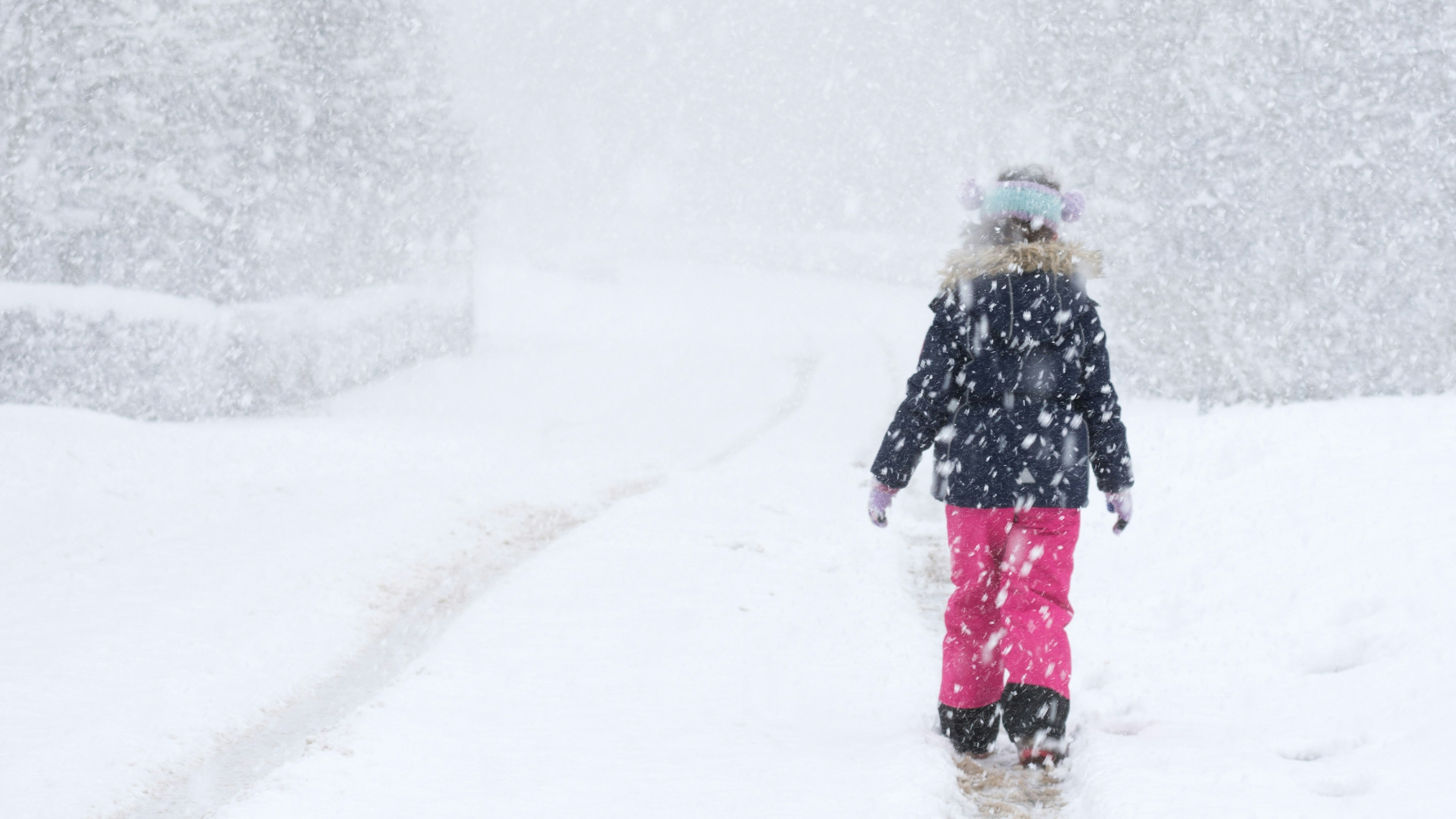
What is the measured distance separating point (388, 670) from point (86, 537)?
4256 millimetres

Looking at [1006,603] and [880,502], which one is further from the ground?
[880,502]

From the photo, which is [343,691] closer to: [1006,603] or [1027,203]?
[1006,603]

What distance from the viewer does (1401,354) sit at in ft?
30.8

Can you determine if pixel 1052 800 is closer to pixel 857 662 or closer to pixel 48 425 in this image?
pixel 857 662

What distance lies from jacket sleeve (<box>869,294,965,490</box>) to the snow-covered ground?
1.08 meters

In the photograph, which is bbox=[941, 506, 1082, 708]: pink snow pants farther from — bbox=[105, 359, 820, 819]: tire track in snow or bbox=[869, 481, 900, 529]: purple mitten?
bbox=[105, 359, 820, 819]: tire track in snow

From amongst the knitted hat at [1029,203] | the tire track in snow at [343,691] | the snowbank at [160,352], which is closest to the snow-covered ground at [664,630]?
the tire track in snow at [343,691]

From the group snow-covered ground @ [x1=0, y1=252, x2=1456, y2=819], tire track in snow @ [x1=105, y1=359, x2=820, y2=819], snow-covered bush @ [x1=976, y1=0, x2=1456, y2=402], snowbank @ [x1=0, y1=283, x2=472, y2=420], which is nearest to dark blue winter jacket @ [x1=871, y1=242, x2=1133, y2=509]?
snow-covered ground @ [x1=0, y1=252, x2=1456, y2=819]

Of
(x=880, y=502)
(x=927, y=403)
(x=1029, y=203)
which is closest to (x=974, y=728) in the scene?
(x=880, y=502)

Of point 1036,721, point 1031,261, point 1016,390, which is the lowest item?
point 1036,721

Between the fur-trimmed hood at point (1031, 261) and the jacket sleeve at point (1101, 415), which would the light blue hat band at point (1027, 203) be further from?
the jacket sleeve at point (1101, 415)

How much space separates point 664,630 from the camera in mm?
5859

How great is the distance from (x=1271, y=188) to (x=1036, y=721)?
8.52 meters

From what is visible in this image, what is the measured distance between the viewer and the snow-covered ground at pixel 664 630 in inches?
151
